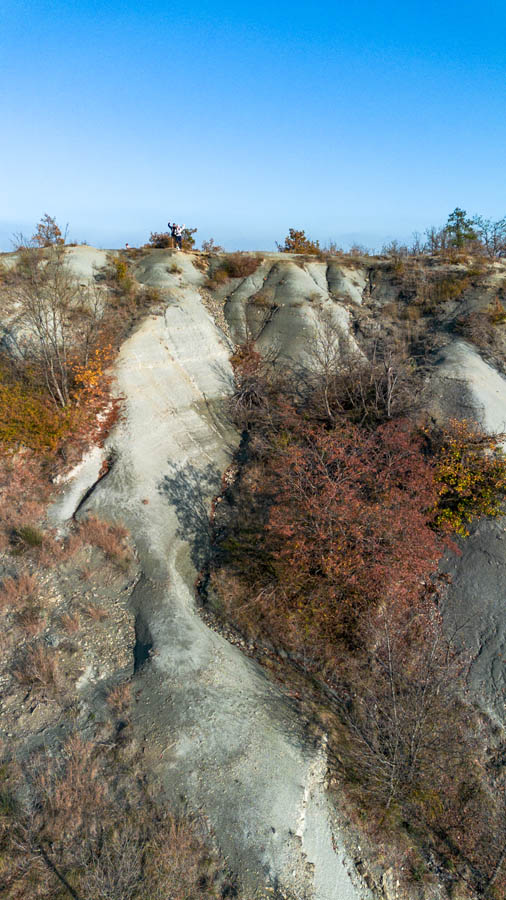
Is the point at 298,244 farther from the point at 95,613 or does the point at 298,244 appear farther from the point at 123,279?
the point at 95,613

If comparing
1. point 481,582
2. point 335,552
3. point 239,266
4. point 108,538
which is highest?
point 239,266

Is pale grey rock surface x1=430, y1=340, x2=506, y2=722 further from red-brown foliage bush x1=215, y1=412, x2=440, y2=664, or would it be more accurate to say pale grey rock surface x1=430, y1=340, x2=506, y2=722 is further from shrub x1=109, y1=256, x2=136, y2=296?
shrub x1=109, y1=256, x2=136, y2=296

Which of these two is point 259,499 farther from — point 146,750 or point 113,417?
point 146,750

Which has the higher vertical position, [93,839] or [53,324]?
[53,324]

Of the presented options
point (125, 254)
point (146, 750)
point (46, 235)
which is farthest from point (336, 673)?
point (46, 235)

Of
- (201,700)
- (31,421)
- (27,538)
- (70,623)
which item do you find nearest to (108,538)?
(27,538)

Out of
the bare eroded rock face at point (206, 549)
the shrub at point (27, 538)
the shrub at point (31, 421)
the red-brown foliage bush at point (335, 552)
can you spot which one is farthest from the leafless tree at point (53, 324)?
the red-brown foliage bush at point (335, 552)
